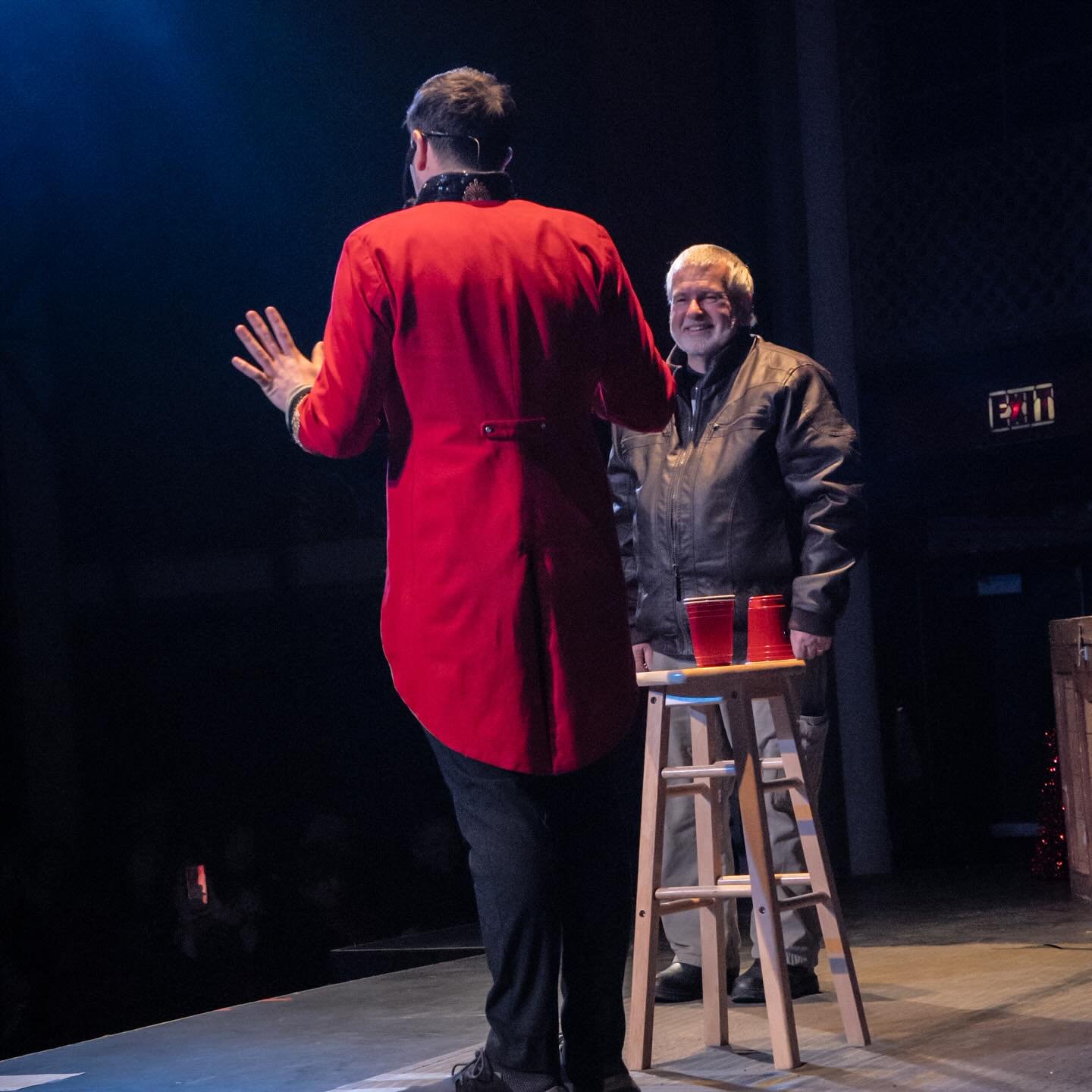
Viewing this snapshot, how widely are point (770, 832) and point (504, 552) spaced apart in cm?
148

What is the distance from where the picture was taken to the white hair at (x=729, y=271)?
322 cm

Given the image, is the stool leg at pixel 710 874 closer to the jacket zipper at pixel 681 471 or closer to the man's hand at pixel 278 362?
the jacket zipper at pixel 681 471

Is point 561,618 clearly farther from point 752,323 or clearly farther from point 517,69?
point 517,69

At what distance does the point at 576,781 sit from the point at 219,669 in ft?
12.3

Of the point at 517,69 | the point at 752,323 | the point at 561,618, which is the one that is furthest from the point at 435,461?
the point at 517,69

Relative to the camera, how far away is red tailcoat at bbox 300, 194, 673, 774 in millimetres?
1910

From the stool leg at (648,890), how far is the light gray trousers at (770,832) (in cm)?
40

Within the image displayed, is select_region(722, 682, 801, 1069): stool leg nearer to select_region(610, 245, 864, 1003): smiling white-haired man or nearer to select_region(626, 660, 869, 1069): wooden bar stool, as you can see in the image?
select_region(626, 660, 869, 1069): wooden bar stool

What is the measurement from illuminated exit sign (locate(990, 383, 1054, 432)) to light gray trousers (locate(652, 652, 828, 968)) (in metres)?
3.22

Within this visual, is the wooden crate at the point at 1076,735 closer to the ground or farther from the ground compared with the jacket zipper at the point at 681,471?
closer to the ground

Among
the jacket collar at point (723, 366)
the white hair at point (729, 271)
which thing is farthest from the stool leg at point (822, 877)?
the white hair at point (729, 271)

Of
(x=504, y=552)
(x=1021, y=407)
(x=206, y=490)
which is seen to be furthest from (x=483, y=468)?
(x=1021, y=407)

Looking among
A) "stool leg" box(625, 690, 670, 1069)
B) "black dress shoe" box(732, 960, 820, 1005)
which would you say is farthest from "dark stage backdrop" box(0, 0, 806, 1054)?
"stool leg" box(625, 690, 670, 1069)

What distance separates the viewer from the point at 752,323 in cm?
327
